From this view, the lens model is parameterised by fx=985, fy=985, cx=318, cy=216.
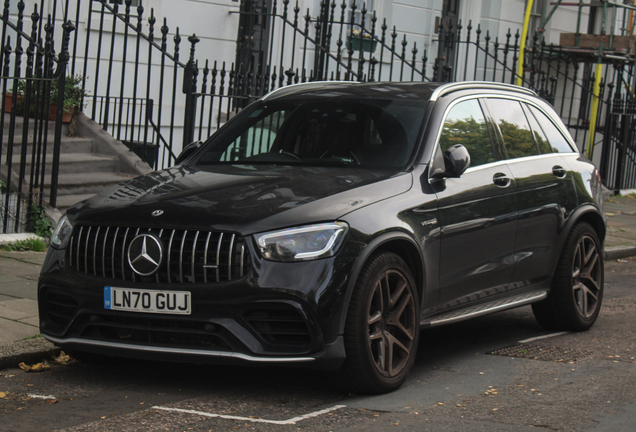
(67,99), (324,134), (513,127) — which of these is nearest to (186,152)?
(324,134)

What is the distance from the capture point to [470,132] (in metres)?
6.27

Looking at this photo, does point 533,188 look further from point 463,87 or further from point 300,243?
point 300,243

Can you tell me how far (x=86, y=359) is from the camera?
18.3 ft

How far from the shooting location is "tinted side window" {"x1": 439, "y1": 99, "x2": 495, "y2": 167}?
238 inches

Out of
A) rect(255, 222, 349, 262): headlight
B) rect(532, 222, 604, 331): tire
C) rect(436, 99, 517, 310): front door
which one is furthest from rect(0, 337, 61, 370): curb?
rect(532, 222, 604, 331): tire

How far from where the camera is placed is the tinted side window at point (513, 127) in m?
6.64

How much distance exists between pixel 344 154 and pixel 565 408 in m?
1.98

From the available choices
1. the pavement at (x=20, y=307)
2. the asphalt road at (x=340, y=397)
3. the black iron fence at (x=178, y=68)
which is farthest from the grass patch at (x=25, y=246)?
the asphalt road at (x=340, y=397)

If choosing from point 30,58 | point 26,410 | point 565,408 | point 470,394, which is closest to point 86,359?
point 26,410

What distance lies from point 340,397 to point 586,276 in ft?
9.27

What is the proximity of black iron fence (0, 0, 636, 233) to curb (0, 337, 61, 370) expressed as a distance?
3.67 m

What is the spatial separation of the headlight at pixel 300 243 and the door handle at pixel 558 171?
8.51ft

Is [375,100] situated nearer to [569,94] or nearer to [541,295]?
[541,295]

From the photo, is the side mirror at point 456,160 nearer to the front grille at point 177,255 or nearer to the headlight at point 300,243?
the headlight at point 300,243
